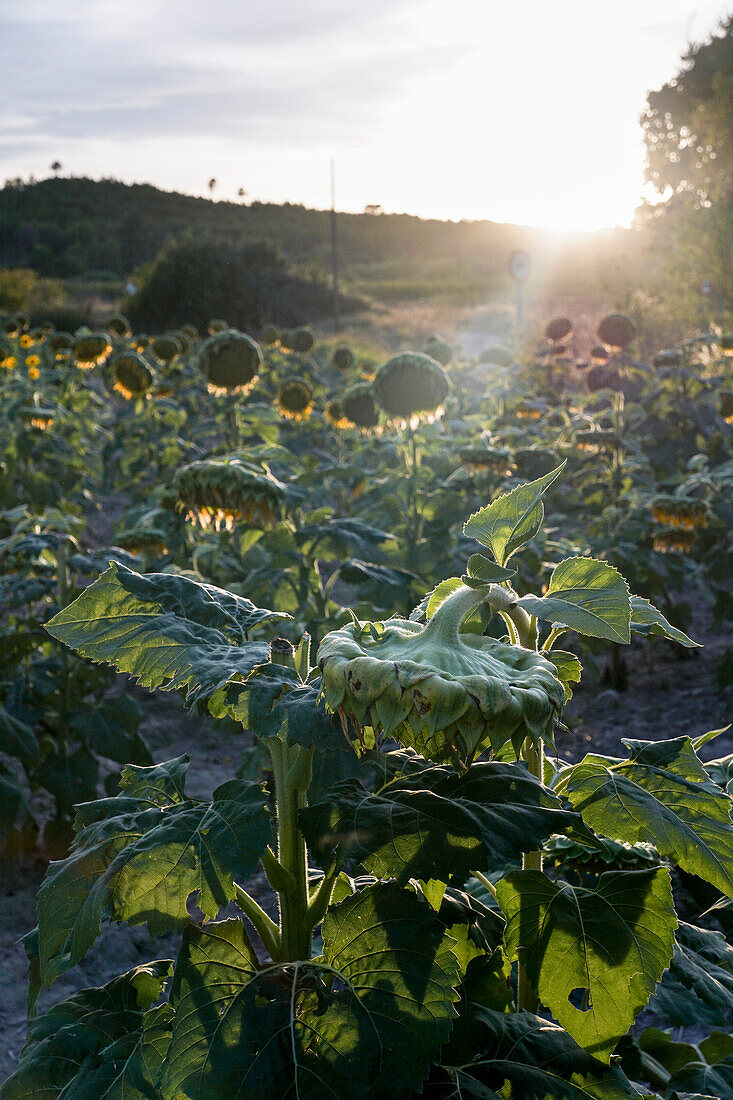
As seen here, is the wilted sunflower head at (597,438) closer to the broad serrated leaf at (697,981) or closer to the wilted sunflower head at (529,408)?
the wilted sunflower head at (529,408)

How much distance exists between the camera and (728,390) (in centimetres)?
602

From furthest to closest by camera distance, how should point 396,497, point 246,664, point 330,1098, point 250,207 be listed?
1. point 250,207
2. point 396,497
3. point 246,664
4. point 330,1098

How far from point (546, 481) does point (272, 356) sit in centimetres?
1219

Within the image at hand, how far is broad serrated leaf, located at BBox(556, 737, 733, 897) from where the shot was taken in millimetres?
1049

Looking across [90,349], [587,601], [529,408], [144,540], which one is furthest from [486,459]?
[90,349]

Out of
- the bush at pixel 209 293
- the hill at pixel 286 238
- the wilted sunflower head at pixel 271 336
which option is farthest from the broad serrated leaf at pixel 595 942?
the hill at pixel 286 238

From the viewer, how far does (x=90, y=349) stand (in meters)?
8.38

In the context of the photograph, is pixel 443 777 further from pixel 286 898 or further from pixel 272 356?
pixel 272 356

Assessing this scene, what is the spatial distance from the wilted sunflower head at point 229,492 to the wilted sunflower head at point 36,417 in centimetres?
354

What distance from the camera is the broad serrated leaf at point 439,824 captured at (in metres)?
0.86

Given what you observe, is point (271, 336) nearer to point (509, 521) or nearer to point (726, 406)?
point (726, 406)

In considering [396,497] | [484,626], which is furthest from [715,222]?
[484,626]

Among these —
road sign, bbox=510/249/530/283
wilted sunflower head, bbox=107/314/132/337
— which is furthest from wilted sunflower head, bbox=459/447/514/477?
road sign, bbox=510/249/530/283

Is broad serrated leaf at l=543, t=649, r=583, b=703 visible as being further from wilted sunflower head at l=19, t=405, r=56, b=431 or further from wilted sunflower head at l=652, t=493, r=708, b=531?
wilted sunflower head at l=19, t=405, r=56, b=431
